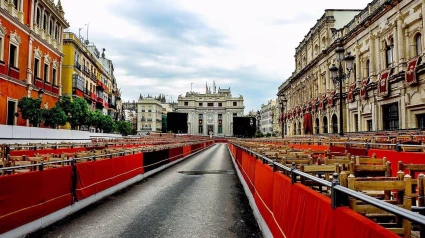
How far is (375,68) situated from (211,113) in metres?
113

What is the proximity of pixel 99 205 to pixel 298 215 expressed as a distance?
6.32m

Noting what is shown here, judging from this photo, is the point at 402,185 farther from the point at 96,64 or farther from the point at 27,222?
the point at 96,64

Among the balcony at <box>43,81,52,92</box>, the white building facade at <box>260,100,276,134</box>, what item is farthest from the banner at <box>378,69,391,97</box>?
the white building facade at <box>260,100,276,134</box>

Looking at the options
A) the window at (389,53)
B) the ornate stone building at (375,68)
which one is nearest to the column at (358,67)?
the ornate stone building at (375,68)

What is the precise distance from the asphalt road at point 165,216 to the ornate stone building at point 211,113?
129 metres

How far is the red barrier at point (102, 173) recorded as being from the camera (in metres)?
8.52

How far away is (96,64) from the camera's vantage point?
59656 mm

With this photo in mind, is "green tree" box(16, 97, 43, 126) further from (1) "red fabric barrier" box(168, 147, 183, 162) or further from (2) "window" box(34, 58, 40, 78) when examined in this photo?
(1) "red fabric barrier" box(168, 147, 183, 162)

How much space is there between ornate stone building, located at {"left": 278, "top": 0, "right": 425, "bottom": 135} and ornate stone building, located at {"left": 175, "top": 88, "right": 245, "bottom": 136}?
90.0 m

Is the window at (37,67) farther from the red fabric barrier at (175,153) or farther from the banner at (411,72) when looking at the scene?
the banner at (411,72)

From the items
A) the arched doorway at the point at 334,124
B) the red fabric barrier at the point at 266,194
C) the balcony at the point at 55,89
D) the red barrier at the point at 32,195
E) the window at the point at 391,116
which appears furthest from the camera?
the arched doorway at the point at 334,124

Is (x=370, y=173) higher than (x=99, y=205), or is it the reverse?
(x=370, y=173)

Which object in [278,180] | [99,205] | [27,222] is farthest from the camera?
[99,205]

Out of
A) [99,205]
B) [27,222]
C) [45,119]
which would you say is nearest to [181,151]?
[45,119]
